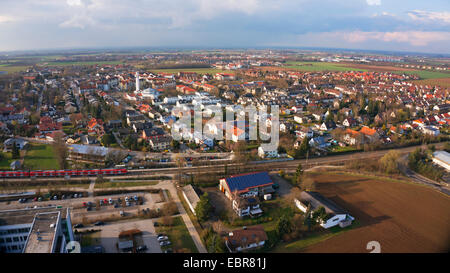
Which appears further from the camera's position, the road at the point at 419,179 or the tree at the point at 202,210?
the road at the point at 419,179

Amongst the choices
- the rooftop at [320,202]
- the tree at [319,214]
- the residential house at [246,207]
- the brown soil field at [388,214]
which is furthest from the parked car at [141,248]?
the rooftop at [320,202]

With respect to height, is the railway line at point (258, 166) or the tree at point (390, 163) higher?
the tree at point (390, 163)

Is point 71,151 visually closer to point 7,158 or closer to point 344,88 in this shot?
point 7,158

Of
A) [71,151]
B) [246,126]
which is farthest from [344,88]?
[71,151]

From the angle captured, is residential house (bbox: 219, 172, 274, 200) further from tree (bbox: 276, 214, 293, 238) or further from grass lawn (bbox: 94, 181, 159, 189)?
grass lawn (bbox: 94, 181, 159, 189)

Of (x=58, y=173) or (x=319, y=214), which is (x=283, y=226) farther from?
(x=58, y=173)

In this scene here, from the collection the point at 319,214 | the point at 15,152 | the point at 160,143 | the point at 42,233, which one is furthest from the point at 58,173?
the point at 319,214

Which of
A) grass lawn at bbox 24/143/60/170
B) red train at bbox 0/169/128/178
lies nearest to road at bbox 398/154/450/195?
red train at bbox 0/169/128/178

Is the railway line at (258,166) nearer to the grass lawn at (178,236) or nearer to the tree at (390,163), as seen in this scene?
the tree at (390,163)
